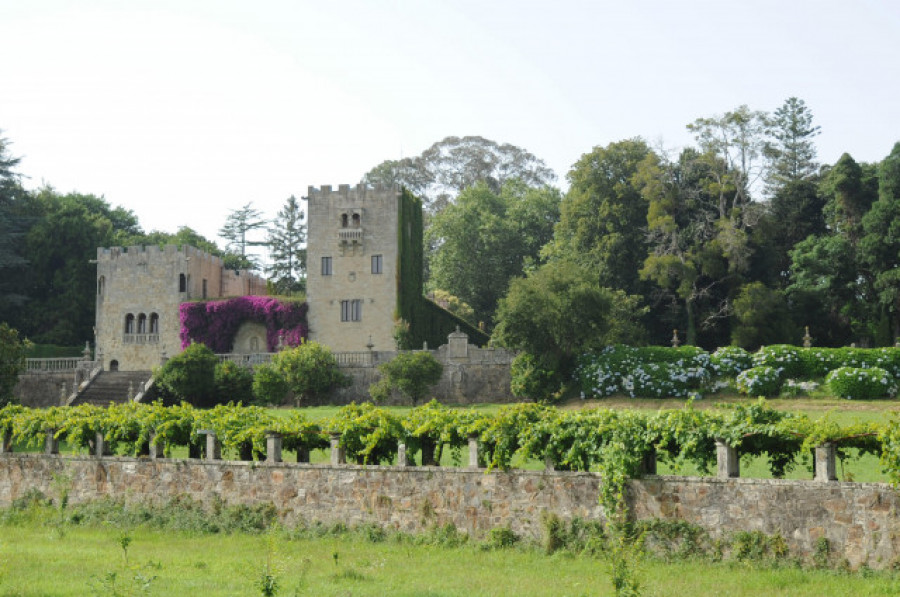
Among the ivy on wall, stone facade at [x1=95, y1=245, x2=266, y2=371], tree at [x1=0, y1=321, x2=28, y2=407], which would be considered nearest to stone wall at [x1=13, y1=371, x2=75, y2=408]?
stone facade at [x1=95, y1=245, x2=266, y2=371]

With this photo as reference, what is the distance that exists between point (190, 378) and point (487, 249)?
26982mm

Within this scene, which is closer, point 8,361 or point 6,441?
point 6,441

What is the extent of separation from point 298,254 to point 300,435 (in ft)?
168

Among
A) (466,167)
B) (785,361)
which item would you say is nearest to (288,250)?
(466,167)

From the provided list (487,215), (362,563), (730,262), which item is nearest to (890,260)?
(730,262)

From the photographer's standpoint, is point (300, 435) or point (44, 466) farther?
point (44, 466)

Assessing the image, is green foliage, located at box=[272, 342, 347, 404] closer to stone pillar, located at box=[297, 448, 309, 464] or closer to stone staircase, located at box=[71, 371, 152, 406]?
stone staircase, located at box=[71, 371, 152, 406]

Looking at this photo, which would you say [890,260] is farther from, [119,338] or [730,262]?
[119,338]

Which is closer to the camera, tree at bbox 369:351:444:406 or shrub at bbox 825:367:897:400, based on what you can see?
shrub at bbox 825:367:897:400

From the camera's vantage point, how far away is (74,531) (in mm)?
21656

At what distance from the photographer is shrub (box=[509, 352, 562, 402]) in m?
37.3

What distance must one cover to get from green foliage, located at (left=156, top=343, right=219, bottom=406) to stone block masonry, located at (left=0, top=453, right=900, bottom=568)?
13.9 metres

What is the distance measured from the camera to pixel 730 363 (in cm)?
3650

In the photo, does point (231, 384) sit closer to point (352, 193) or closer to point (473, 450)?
point (352, 193)
